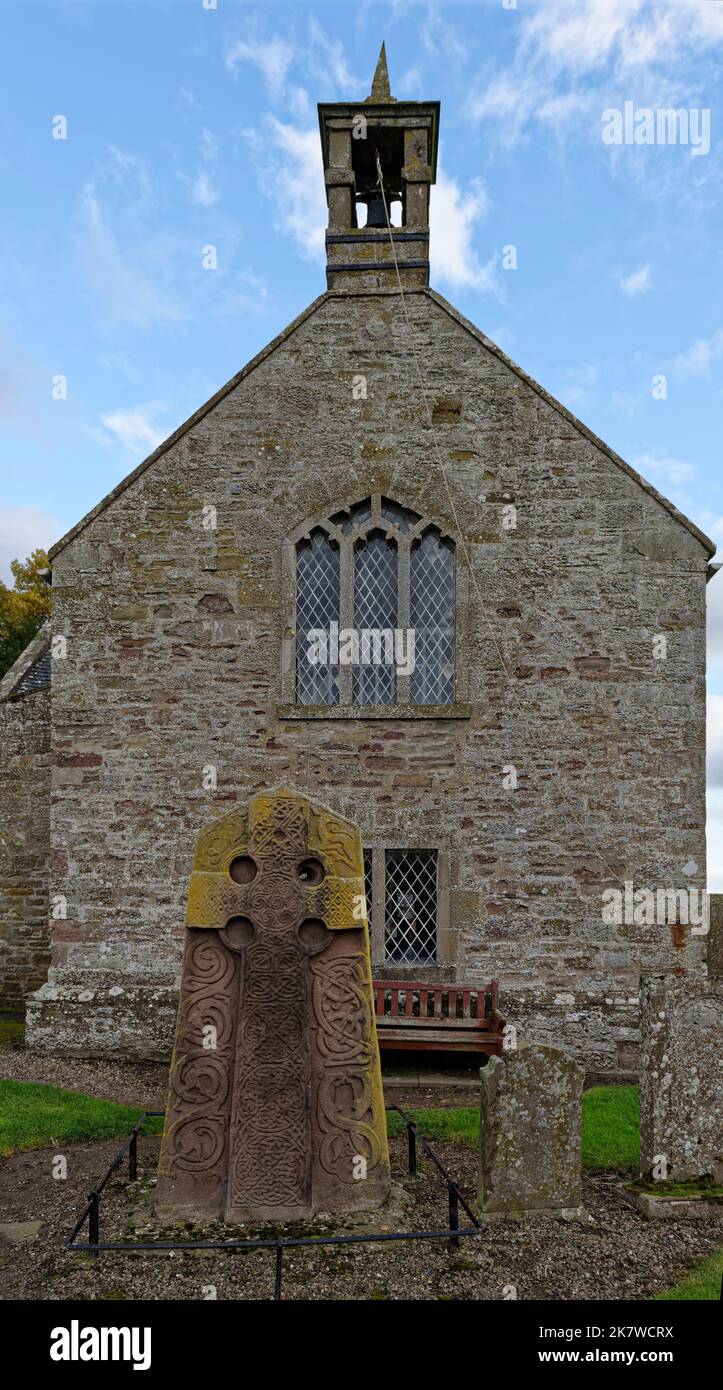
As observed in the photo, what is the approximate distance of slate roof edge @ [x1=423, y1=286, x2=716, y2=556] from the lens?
10.8 m

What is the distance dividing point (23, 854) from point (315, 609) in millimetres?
5117

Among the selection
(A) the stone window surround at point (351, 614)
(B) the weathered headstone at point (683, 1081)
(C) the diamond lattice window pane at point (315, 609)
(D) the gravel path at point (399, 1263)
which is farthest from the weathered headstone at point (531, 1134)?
(C) the diamond lattice window pane at point (315, 609)

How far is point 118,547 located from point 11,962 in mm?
5599

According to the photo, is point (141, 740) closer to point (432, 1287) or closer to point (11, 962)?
point (11, 962)

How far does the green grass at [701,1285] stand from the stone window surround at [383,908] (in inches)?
205

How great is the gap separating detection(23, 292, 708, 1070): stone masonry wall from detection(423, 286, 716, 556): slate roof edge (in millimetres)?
69

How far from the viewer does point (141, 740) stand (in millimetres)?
10984

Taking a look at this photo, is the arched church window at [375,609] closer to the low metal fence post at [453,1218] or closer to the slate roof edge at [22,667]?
the slate roof edge at [22,667]

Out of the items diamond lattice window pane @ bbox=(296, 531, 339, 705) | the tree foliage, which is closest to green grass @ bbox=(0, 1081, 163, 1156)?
diamond lattice window pane @ bbox=(296, 531, 339, 705)

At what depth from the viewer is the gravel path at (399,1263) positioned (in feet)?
15.7

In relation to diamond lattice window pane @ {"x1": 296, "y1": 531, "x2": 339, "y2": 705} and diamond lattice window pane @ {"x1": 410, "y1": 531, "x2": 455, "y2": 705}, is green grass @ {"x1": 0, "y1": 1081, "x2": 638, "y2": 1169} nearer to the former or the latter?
diamond lattice window pane @ {"x1": 410, "y1": 531, "x2": 455, "y2": 705}

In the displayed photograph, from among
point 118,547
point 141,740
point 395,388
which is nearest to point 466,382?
point 395,388
